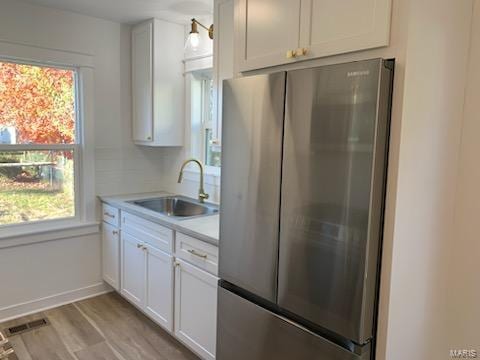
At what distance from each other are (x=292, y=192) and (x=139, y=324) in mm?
2029

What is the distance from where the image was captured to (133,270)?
2.85 metres

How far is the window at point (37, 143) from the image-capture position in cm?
282

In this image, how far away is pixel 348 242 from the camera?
1271 mm

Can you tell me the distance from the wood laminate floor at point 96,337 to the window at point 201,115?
143 cm

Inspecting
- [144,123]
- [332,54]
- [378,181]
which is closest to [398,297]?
[378,181]

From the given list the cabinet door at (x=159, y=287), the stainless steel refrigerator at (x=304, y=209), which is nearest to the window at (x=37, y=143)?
the cabinet door at (x=159, y=287)

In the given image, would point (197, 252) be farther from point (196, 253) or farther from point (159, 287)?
point (159, 287)

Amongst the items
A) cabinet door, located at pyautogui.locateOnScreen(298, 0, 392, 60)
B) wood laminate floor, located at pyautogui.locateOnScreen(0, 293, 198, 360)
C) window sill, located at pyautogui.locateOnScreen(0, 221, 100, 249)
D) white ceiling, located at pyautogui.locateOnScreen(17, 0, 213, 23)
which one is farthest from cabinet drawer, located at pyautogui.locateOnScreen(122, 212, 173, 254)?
white ceiling, located at pyautogui.locateOnScreen(17, 0, 213, 23)

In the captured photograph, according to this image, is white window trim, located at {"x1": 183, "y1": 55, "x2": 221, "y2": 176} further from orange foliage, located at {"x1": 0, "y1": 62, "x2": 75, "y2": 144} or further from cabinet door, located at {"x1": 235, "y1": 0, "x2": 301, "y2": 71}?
cabinet door, located at {"x1": 235, "y1": 0, "x2": 301, "y2": 71}

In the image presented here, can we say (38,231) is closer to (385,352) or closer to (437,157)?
(385,352)

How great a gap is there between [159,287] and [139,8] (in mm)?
2106

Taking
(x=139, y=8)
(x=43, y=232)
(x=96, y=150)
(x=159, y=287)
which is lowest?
(x=159, y=287)

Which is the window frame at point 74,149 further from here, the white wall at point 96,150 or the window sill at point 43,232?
the white wall at point 96,150

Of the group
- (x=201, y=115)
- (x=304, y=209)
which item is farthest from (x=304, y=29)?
(x=201, y=115)
